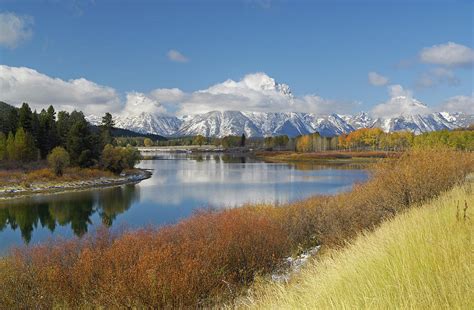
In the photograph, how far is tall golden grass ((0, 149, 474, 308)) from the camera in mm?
11617

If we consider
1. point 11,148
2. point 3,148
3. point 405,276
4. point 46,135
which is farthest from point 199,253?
point 46,135

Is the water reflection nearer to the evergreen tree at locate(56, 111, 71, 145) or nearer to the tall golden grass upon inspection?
the tall golden grass

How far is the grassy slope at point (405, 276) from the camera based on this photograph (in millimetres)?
3996

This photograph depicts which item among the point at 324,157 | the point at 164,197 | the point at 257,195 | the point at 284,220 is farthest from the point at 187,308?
the point at 324,157

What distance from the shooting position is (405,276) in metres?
4.84

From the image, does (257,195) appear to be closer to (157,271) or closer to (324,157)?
(157,271)

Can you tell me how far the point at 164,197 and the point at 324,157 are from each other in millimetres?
98996

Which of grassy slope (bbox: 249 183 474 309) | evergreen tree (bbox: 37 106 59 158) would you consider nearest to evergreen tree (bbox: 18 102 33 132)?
evergreen tree (bbox: 37 106 59 158)

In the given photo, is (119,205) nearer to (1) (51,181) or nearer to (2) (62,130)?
(1) (51,181)

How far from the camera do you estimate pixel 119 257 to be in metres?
15.0

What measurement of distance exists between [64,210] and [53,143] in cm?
4099

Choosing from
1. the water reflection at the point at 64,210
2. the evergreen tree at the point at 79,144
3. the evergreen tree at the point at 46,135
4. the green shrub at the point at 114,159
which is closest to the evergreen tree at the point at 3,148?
the evergreen tree at the point at 46,135

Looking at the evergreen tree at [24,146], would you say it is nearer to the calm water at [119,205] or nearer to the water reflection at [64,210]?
the calm water at [119,205]

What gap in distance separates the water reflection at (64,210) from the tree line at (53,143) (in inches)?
682
